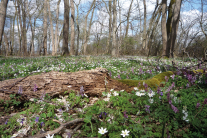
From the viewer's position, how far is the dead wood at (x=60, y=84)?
7.99 feet

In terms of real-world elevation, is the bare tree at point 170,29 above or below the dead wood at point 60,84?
Answer: above

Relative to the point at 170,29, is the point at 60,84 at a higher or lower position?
lower

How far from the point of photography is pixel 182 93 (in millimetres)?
2398

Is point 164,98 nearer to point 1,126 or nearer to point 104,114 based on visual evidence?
point 104,114

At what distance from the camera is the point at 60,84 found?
2.69 meters

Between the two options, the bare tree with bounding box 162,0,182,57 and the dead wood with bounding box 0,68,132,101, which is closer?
the dead wood with bounding box 0,68,132,101

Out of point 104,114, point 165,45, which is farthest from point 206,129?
point 165,45

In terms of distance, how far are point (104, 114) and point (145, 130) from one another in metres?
0.60

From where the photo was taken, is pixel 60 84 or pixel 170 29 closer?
pixel 60 84

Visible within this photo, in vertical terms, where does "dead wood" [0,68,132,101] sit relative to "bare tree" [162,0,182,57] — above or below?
below

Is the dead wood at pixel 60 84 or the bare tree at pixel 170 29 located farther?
the bare tree at pixel 170 29

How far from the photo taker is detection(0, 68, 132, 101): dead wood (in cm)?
244

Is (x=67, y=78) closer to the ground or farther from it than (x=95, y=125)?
farther from it

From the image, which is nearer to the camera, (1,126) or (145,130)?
(145,130)
